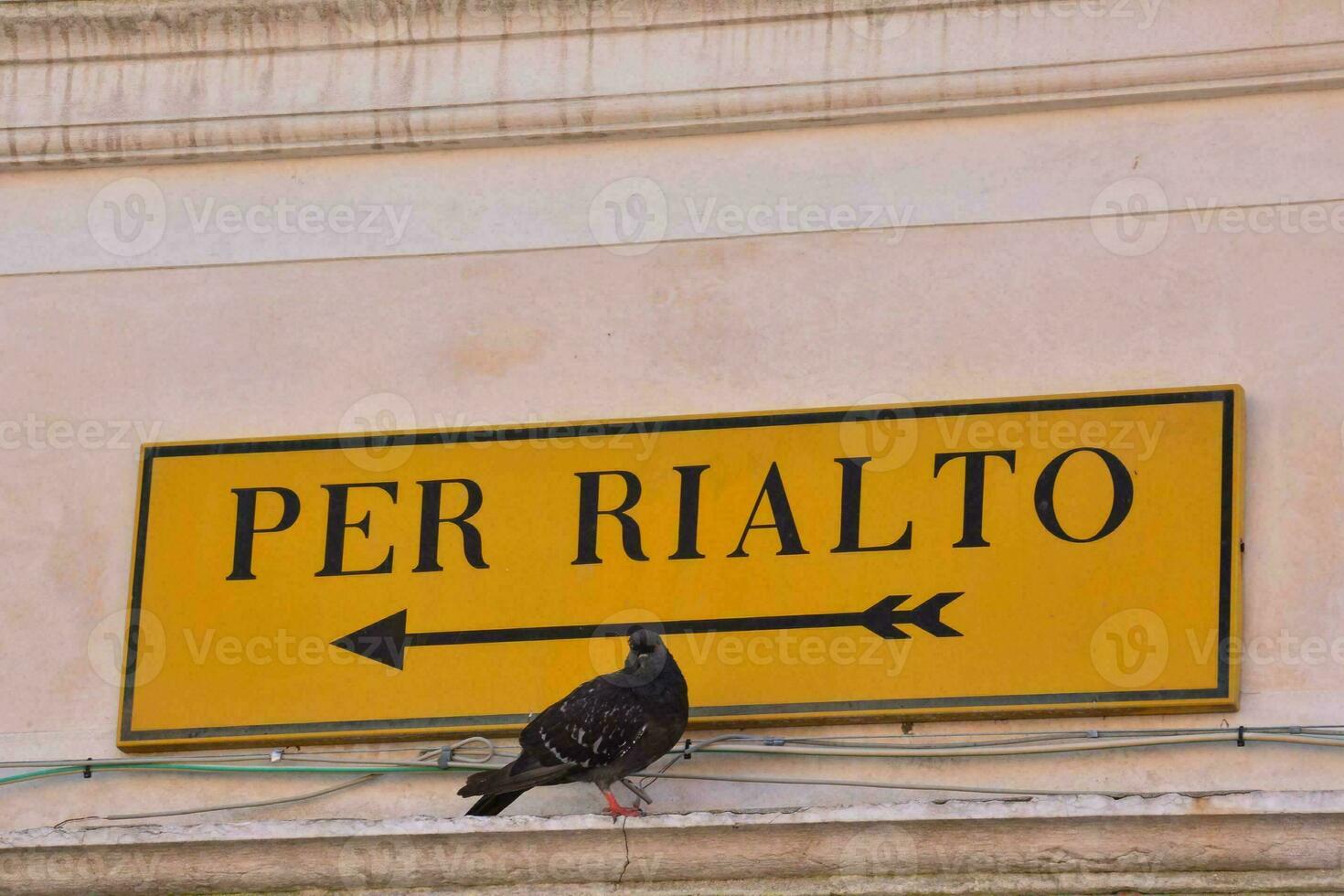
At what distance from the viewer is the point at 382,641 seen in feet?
29.5

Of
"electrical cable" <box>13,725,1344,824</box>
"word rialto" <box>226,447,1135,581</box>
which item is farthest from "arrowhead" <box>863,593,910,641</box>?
"electrical cable" <box>13,725,1344,824</box>

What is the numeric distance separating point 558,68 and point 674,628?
190 cm

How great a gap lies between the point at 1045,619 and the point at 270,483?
237cm

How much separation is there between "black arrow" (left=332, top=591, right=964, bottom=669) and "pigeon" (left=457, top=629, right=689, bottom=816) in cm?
36

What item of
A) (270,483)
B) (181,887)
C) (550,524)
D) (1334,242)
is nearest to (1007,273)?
(1334,242)

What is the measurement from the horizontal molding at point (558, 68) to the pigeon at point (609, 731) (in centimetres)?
194

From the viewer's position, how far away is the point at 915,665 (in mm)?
8664

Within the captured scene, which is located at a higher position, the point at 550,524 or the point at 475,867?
the point at 550,524

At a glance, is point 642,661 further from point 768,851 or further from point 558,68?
point 558,68

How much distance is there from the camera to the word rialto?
8.79m

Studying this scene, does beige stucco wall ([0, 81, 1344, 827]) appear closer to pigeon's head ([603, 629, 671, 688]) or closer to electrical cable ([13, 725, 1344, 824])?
electrical cable ([13, 725, 1344, 824])

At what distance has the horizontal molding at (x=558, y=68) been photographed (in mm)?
9242

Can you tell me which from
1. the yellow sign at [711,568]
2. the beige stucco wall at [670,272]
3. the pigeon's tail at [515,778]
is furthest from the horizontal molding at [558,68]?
the pigeon's tail at [515,778]

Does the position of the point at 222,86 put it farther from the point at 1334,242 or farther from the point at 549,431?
the point at 1334,242
